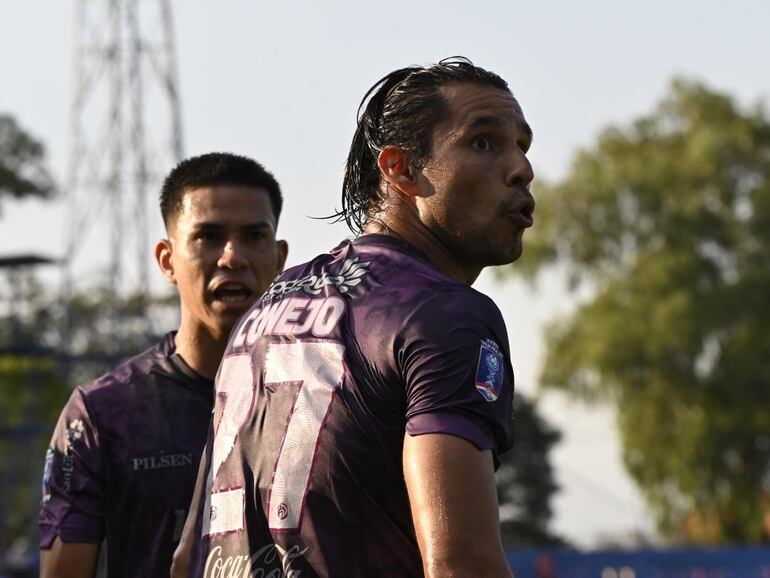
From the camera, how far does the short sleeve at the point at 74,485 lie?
5145 mm

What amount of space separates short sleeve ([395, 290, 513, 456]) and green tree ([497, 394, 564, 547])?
190 feet

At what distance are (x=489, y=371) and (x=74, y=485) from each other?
2.45 m

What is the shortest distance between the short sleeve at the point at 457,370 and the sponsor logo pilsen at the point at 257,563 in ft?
1.39

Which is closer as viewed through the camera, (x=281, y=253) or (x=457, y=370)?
(x=457, y=370)

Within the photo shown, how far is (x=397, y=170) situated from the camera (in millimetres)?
3654

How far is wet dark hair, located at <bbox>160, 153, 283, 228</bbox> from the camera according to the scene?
19.1ft

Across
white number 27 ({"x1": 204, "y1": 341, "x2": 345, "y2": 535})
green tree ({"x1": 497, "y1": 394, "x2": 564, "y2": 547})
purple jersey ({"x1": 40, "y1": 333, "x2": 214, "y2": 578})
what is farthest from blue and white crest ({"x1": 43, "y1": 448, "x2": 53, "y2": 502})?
green tree ({"x1": 497, "y1": 394, "x2": 564, "y2": 547})

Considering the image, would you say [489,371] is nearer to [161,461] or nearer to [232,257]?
[161,461]

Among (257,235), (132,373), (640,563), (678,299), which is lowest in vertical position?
(132,373)

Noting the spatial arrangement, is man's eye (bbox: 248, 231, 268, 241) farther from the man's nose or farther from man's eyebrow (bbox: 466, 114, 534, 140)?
man's eyebrow (bbox: 466, 114, 534, 140)

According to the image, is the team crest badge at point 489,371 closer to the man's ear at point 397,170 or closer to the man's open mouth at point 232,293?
the man's ear at point 397,170

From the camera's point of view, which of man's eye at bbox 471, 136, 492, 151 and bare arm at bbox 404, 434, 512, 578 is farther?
man's eye at bbox 471, 136, 492, 151

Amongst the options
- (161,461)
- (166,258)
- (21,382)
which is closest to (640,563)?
(166,258)

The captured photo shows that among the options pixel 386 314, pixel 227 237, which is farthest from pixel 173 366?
pixel 386 314
